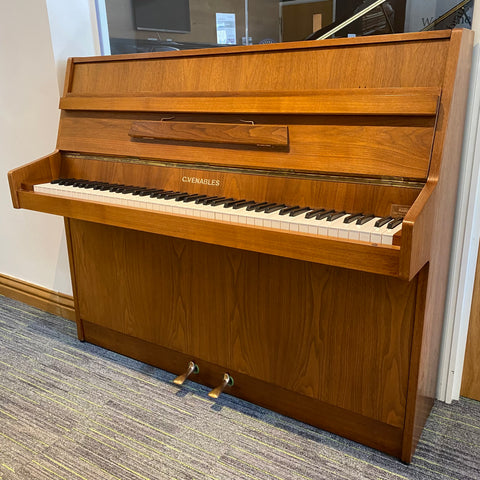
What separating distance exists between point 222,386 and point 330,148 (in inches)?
37.8

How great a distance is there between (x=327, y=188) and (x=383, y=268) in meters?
0.38

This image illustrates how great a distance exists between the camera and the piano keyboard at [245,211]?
1.16 meters

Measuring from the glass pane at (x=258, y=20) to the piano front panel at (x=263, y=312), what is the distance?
2.85 ft

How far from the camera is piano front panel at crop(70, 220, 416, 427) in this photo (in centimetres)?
142

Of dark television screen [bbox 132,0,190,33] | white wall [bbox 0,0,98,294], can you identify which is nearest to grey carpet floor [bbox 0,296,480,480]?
white wall [bbox 0,0,98,294]

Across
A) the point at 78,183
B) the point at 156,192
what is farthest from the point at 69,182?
the point at 156,192

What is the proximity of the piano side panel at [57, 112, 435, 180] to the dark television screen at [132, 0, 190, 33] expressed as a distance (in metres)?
0.72

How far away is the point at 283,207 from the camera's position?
142 centimetres

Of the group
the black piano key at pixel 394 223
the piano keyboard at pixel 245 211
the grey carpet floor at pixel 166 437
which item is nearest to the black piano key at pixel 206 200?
the piano keyboard at pixel 245 211

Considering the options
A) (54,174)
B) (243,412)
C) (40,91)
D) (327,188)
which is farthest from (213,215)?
(40,91)

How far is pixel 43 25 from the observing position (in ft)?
6.75

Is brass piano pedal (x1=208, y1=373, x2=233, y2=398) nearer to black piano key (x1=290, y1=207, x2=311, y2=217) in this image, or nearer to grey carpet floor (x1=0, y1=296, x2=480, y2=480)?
grey carpet floor (x1=0, y1=296, x2=480, y2=480)

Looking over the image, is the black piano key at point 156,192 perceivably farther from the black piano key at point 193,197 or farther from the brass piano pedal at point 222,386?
the brass piano pedal at point 222,386

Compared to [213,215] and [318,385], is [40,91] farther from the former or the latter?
[318,385]
